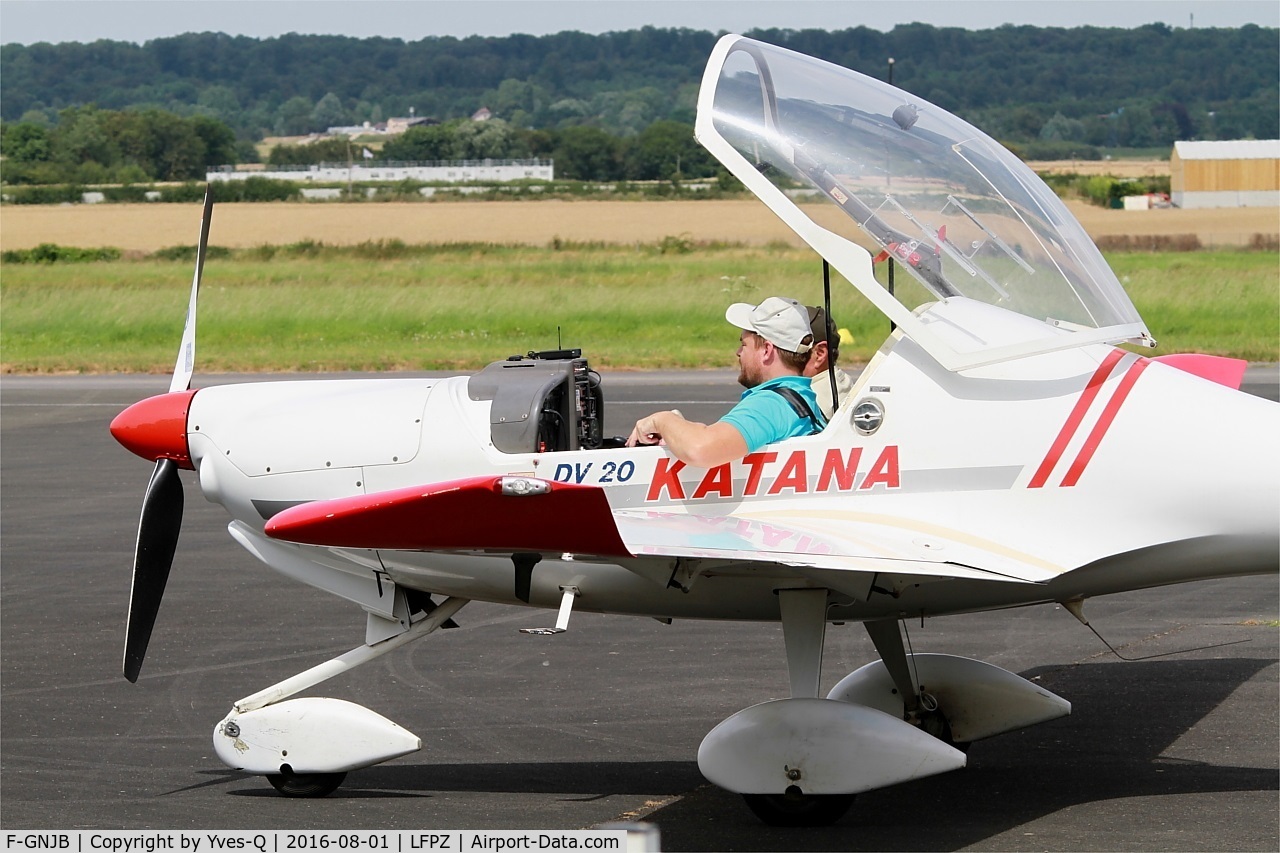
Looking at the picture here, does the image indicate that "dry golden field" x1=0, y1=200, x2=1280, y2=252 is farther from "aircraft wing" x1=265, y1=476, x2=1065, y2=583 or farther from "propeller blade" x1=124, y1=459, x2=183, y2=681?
"aircraft wing" x1=265, y1=476, x2=1065, y2=583

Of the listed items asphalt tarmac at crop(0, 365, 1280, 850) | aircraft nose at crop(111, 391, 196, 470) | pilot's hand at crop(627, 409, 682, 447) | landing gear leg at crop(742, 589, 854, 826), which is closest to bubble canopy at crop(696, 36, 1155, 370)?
pilot's hand at crop(627, 409, 682, 447)

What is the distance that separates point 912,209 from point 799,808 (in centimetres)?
233

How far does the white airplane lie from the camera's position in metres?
5.41

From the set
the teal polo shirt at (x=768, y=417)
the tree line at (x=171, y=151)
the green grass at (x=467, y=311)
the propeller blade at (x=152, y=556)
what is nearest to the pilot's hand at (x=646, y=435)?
the teal polo shirt at (x=768, y=417)

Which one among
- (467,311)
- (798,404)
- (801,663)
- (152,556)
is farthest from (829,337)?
(467,311)

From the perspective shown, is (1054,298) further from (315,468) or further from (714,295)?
Answer: (714,295)

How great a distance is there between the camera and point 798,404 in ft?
19.0

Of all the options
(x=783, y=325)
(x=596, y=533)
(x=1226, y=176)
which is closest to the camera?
(x=596, y=533)

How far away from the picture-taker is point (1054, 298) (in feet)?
18.8

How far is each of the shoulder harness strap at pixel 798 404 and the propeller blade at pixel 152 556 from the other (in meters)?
2.62

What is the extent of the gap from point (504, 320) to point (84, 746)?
74.7 ft

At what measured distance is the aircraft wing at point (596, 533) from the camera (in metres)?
4.59
